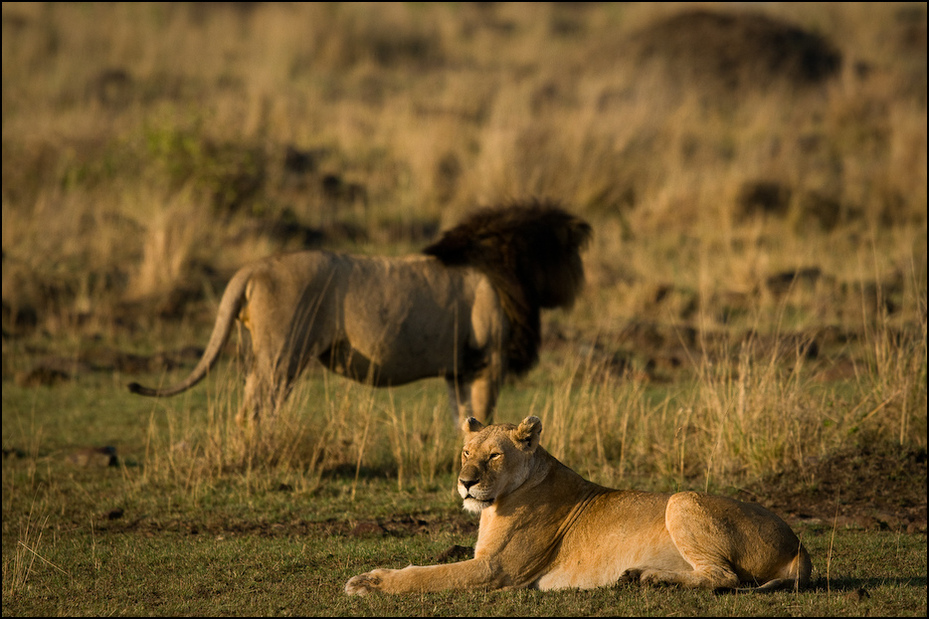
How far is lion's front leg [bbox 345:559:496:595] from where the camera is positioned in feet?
17.2

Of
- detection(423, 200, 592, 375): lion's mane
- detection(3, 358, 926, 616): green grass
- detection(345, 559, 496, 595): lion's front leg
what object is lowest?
detection(3, 358, 926, 616): green grass

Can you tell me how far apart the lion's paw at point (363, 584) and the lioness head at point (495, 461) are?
57 centimetres

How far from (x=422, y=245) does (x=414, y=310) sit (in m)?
8.89

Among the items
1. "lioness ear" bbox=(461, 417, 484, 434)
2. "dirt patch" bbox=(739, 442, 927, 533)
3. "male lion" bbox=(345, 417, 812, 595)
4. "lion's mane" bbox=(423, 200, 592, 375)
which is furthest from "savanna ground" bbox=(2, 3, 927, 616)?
"lioness ear" bbox=(461, 417, 484, 434)

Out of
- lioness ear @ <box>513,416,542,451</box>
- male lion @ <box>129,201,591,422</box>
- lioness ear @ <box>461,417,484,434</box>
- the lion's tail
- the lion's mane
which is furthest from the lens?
the lion's mane

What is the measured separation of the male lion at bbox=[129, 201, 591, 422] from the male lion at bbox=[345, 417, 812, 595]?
12.6ft

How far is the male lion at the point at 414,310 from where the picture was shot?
9.12m

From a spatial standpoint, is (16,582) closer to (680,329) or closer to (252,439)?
(252,439)

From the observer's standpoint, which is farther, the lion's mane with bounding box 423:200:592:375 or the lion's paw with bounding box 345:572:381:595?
the lion's mane with bounding box 423:200:592:375

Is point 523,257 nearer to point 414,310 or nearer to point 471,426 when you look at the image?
point 414,310

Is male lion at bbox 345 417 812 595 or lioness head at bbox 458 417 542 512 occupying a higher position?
lioness head at bbox 458 417 542 512

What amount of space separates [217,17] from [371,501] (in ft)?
88.3

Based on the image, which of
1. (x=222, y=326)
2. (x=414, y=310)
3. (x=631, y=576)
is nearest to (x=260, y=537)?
(x=222, y=326)

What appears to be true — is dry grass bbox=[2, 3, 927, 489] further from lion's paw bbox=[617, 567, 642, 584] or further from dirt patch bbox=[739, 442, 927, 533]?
lion's paw bbox=[617, 567, 642, 584]
